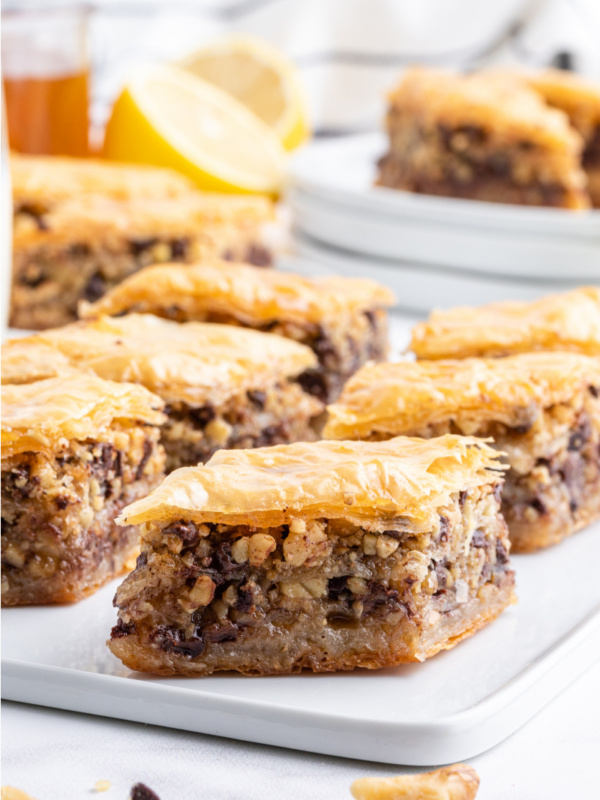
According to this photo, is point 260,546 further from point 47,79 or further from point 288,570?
point 47,79

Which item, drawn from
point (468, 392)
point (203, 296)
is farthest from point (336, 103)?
point (468, 392)

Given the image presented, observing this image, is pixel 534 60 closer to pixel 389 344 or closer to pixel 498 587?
pixel 389 344

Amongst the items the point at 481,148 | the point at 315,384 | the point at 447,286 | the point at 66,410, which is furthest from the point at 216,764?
the point at 481,148

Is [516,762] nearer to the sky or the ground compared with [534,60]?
nearer to the ground

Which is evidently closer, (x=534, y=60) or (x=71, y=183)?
(x=71, y=183)

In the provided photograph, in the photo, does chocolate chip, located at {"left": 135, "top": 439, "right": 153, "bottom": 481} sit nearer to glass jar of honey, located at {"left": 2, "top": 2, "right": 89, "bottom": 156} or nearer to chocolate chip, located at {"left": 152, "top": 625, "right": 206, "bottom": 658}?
chocolate chip, located at {"left": 152, "top": 625, "right": 206, "bottom": 658}

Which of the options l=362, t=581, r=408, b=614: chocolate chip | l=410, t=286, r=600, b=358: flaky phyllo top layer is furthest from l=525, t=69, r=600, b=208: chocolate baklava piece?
l=362, t=581, r=408, b=614: chocolate chip
